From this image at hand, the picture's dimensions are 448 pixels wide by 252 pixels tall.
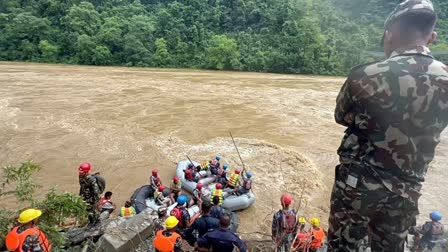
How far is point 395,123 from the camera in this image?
1544 mm

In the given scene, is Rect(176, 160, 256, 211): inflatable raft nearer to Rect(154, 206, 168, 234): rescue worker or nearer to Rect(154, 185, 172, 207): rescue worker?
Rect(154, 185, 172, 207): rescue worker

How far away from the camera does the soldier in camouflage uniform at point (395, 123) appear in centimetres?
152

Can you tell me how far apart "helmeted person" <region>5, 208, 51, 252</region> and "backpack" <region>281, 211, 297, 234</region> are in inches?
103

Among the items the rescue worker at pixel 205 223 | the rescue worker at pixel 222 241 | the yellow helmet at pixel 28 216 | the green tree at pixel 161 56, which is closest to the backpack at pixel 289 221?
the rescue worker at pixel 205 223

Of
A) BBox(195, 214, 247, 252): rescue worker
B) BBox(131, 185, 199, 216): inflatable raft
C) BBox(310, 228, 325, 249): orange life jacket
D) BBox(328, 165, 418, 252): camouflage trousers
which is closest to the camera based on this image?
BBox(328, 165, 418, 252): camouflage trousers

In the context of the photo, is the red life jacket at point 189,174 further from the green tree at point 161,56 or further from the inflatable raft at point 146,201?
the green tree at point 161,56

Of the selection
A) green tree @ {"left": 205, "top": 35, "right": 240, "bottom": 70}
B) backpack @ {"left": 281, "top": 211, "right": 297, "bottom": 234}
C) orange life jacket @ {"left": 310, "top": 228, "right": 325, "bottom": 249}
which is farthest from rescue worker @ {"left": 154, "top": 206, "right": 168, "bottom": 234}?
green tree @ {"left": 205, "top": 35, "right": 240, "bottom": 70}

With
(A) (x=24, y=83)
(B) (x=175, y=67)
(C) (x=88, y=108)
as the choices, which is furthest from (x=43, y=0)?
(C) (x=88, y=108)

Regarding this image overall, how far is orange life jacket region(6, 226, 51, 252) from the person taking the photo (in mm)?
3361

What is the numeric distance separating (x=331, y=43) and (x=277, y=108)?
24.2 meters

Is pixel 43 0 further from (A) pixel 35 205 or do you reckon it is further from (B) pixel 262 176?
(A) pixel 35 205

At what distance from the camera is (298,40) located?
3822 centimetres

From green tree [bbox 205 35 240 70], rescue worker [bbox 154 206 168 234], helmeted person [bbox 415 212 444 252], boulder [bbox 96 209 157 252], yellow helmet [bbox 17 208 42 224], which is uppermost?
green tree [bbox 205 35 240 70]

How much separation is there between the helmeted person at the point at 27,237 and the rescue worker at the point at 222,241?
1.58 metres
